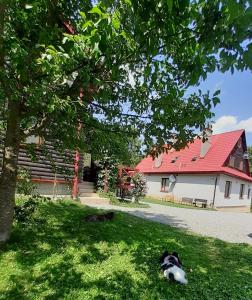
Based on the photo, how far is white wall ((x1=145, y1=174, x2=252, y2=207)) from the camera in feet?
84.4

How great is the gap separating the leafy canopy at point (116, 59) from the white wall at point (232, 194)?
20480mm

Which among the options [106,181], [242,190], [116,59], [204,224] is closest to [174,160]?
[242,190]

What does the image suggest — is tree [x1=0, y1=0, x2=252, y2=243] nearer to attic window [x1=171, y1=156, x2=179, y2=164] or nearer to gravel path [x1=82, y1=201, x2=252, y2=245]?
gravel path [x1=82, y1=201, x2=252, y2=245]

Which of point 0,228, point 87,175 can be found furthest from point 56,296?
point 87,175

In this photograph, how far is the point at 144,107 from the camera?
6.32m

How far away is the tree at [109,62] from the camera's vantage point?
3.09m

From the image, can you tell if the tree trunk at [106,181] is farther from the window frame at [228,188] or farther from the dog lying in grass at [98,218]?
the window frame at [228,188]

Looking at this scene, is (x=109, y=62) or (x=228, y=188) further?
(x=228, y=188)

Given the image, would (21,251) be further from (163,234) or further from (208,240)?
(208,240)

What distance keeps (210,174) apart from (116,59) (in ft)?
76.7

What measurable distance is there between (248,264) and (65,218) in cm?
467

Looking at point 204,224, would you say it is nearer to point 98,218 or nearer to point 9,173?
point 98,218

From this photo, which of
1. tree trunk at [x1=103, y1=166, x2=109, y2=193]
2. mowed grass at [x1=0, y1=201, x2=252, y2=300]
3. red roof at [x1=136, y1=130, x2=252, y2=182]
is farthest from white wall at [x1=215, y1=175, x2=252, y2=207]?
mowed grass at [x1=0, y1=201, x2=252, y2=300]

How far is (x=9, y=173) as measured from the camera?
5984mm
